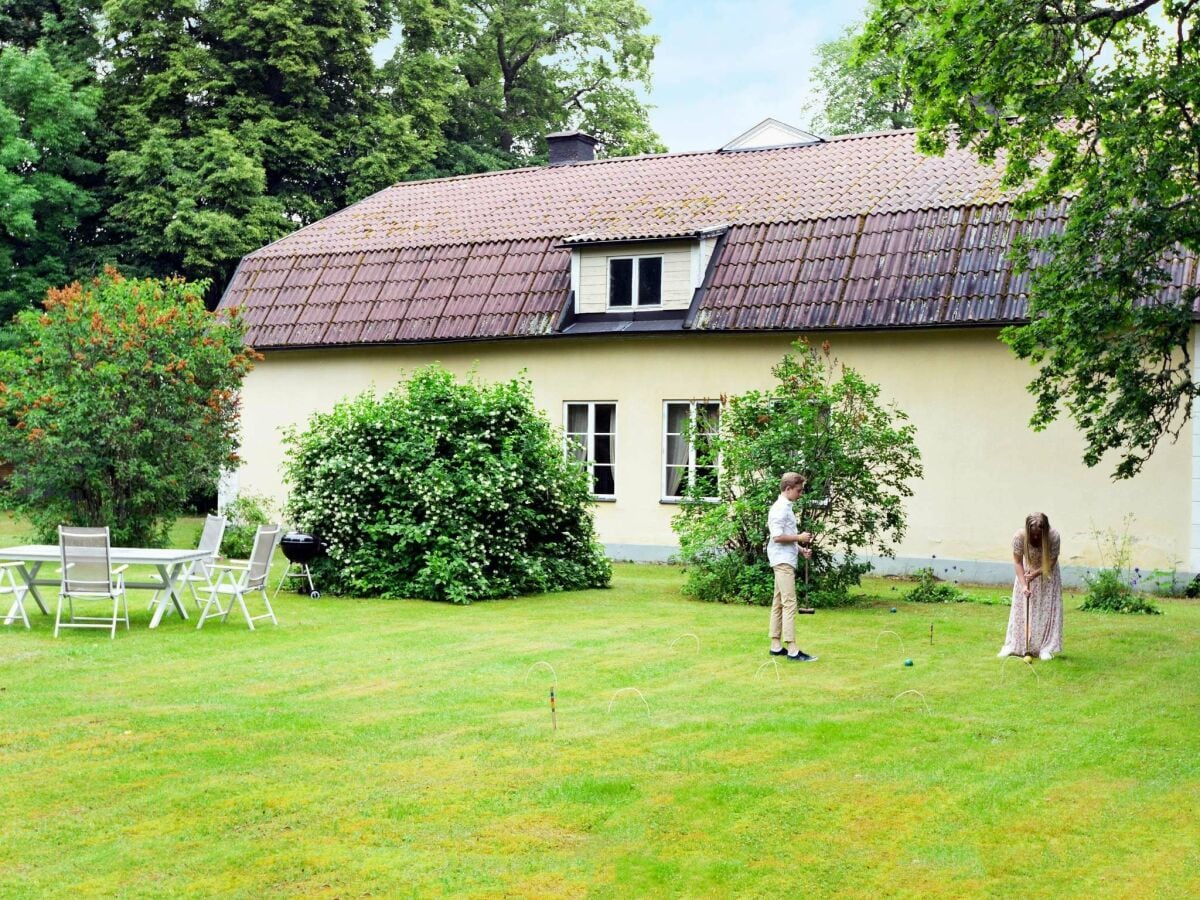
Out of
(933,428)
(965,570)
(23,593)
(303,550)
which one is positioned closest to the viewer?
(23,593)

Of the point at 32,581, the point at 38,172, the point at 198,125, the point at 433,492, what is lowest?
the point at 32,581

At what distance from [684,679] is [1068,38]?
7.12m

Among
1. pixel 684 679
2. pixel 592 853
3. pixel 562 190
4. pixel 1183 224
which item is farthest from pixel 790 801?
pixel 562 190

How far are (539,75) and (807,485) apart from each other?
3026 centimetres

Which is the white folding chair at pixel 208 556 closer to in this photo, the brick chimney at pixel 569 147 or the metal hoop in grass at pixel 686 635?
the metal hoop in grass at pixel 686 635

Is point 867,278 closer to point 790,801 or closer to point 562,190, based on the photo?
point 562,190

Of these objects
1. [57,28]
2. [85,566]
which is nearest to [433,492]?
[85,566]

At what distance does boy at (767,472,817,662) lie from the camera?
1245cm

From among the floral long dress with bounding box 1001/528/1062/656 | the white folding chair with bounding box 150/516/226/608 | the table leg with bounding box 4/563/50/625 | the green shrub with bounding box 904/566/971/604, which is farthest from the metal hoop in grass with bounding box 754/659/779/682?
the table leg with bounding box 4/563/50/625

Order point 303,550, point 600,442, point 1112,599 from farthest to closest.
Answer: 1. point 600,442
2. point 303,550
3. point 1112,599

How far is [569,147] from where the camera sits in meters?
32.4

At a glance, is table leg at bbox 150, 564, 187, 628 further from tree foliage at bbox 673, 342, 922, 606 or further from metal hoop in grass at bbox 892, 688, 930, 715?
metal hoop in grass at bbox 892, 688, 930, 715

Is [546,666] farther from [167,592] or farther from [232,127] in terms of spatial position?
[232,127]

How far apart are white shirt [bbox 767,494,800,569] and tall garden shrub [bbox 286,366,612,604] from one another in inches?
223
